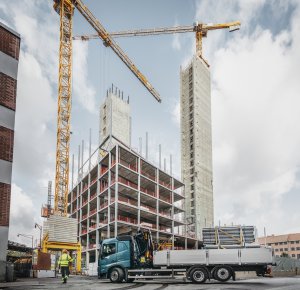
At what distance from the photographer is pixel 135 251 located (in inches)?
910

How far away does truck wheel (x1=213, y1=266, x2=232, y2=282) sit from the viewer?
2070 centimetres

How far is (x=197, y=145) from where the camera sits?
3723 inches

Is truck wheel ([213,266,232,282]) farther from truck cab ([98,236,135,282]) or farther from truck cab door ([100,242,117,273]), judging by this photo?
truck cab door ([100,242,117,273])

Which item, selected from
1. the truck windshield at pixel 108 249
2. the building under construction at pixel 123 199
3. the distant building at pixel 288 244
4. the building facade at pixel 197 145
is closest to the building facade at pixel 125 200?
the building under construction at pixel 123 199

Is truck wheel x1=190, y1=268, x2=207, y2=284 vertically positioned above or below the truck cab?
below

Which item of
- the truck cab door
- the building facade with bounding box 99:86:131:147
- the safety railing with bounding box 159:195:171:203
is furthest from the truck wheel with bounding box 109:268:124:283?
the building facade with bounding box 99:86:131:147

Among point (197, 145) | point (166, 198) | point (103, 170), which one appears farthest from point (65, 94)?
point (197, 145)

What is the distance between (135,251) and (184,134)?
76.9 meters

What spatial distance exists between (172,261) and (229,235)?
8.13 metres

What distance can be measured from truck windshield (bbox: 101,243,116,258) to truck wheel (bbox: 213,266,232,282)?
6.24 m

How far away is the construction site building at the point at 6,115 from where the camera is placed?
75.7 ft

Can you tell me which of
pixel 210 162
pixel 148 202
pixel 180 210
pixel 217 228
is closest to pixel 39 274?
pixel 217 228

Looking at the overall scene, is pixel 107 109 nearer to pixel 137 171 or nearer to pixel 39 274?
pixel 137 171

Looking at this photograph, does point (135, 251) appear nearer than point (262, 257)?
No
